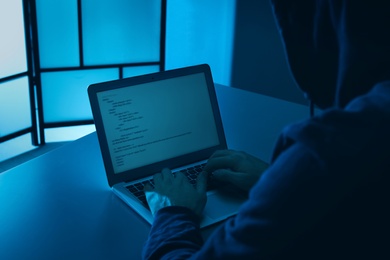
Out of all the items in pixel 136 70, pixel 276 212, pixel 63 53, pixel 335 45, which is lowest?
pixel 136 70

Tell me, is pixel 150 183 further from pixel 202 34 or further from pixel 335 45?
pixel 202 34

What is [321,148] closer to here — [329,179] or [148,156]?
[329,179]

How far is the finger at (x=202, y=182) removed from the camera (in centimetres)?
108

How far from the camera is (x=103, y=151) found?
1174 millimetres

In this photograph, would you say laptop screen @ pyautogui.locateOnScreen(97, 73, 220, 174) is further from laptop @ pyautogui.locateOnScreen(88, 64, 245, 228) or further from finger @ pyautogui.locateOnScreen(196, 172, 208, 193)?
finger @ pyautogui.locateOnScreen(196, 172, 208, 193)

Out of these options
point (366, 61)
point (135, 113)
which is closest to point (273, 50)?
point (135, 113)

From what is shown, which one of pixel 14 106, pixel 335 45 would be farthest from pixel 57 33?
pixel 335 45

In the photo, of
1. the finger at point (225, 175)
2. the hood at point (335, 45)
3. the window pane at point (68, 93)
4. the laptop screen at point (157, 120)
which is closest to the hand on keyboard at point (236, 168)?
the finger at point (225, 175)

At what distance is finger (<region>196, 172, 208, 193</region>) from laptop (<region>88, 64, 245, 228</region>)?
1.6 inches

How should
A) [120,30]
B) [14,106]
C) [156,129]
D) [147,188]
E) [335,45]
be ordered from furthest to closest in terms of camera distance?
1. [120,30]
2. [14,106]
3. [156,129]
4. [147,188]
5. [335,45]

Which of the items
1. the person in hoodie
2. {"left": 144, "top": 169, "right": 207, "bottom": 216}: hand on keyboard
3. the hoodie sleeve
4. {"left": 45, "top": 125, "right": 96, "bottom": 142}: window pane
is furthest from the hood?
{"left": 45, "top": 125, "right": 96, "bottom": 142}: window pane

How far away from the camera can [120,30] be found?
3564 mm

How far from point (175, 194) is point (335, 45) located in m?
0.46

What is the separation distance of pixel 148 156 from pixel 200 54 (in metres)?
2.69
